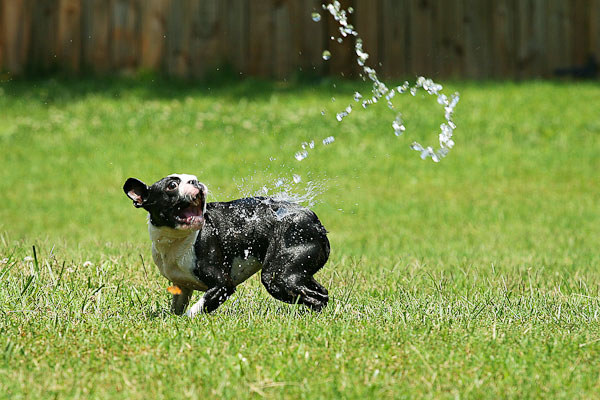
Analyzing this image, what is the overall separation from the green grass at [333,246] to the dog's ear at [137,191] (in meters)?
0.61

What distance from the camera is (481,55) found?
1540 centimetres

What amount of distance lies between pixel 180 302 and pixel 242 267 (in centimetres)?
40

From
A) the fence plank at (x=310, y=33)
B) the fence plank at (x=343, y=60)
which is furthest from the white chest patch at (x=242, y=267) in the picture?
the fence plank at (x=343, y=60)

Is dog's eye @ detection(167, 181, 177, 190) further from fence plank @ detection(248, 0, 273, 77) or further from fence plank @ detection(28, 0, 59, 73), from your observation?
fence plank @ detection(28, 0, 59, 73)

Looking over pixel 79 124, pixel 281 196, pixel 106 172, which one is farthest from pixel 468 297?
pixel 79 124

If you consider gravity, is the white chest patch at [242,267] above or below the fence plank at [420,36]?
below

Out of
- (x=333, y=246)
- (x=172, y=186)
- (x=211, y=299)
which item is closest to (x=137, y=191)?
(x=172, y=186)

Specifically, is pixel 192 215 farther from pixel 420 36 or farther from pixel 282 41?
pixel 420 36

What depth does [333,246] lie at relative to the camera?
828cm

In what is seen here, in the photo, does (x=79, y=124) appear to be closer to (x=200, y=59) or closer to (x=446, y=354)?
(x=200, y=59)

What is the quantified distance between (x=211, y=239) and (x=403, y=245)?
3927 mm

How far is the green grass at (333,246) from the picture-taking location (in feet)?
12.4

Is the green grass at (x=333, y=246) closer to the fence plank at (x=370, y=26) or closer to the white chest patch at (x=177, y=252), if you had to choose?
the white chest patch at (x=177, y=252)

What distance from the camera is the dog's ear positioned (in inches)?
179
